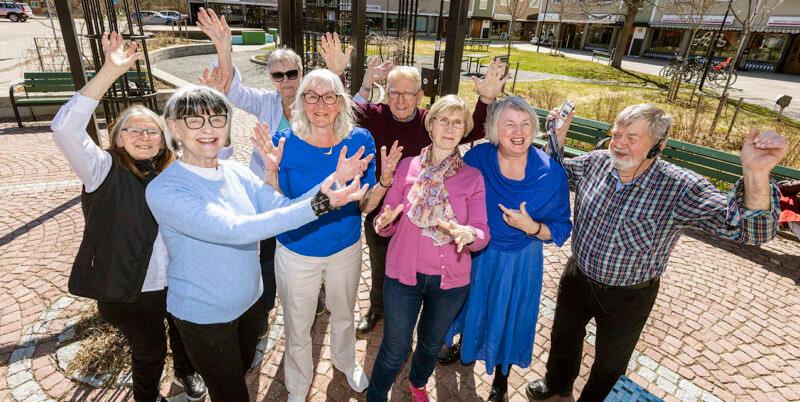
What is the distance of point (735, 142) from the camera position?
9461 millimetres

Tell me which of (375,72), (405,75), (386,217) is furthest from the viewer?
(375,72)

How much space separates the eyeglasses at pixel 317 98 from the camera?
8.35 ft

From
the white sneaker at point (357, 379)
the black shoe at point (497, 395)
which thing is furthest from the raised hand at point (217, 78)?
the black shoe at point (497, 395)

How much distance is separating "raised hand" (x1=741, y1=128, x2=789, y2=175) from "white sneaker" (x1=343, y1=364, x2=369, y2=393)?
113 inches

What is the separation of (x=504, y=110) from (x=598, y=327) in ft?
5.31

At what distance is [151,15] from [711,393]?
1618 inches

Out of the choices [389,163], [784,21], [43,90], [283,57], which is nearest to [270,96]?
[283,57]

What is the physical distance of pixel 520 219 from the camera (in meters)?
2.45

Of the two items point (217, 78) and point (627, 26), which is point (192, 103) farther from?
point (627, 26)

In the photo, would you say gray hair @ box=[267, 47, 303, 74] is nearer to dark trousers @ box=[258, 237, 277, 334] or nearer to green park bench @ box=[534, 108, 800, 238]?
dark trousers @ box=[258, 237, 277, 334]

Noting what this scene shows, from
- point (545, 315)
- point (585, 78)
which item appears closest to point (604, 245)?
point (545, 315)

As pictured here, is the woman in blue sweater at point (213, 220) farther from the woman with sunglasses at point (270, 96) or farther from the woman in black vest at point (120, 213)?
the woman with sunglasses at point (270, 96)

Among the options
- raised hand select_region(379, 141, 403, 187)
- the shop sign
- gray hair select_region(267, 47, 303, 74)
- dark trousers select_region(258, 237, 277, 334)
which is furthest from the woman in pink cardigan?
the shop sign

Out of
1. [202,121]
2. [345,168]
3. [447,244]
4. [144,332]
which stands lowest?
[144,332]
